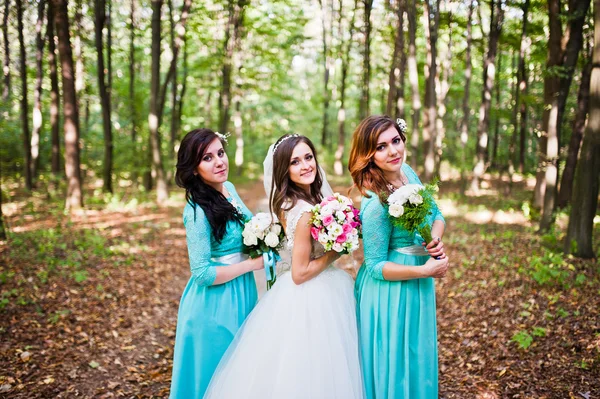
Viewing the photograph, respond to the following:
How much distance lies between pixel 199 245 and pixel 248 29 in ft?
72.2

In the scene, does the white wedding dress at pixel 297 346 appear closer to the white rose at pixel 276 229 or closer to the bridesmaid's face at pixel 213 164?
the white rose at pixel 276 229

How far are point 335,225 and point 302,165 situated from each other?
65 centimetres

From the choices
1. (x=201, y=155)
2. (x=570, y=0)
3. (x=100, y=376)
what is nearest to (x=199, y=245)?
(x=201, y=155)

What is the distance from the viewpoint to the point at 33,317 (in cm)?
607

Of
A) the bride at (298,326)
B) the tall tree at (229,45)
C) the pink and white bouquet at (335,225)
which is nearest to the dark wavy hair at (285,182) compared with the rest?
the bride at (298,326)

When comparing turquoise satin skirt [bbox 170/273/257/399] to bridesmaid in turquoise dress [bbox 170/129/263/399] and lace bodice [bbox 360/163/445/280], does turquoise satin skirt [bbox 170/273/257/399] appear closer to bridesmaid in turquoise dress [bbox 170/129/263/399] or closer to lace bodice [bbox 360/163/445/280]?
bridesmaid in turquoise dress [bbox 170/129/263/399]

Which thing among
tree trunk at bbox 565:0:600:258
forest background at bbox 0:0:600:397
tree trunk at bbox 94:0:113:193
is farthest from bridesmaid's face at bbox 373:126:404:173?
tree trunk at bbox 94:0:113:193

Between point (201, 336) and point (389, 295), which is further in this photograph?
point (201, 336)

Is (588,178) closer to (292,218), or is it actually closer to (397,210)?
(397,210)

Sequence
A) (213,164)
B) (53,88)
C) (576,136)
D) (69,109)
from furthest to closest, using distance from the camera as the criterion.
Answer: (53,88) → (69,109) → (576,136) → (213,164)

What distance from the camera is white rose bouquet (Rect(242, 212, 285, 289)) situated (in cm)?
337

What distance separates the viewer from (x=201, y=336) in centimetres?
339

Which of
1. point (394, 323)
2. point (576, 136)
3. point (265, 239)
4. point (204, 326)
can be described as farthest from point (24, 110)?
point (576, 136)

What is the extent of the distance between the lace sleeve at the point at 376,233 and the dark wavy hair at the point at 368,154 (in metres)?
0.15
